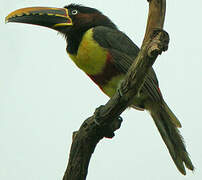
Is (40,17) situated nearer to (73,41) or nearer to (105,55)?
(73,41)

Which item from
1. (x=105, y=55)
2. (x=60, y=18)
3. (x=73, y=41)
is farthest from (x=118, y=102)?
(x=60, y=18)

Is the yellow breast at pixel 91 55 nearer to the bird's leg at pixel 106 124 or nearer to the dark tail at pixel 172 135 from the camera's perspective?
the bird's leg at pixel 106 124

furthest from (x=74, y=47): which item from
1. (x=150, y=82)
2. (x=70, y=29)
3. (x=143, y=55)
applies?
(x=143, y=55)

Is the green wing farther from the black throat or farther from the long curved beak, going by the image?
the long curved beak

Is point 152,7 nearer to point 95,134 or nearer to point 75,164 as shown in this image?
point 95,134

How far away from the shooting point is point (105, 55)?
682cm

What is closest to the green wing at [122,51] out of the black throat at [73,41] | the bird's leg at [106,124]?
the black throat at [73,41]

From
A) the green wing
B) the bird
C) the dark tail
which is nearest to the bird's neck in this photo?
the bird

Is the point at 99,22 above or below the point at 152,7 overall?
above

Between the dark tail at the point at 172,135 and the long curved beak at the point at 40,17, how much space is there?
2158 millimetres

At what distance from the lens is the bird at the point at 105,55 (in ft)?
22.3

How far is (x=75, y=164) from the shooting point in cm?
575

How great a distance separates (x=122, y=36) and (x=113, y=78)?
79 cm

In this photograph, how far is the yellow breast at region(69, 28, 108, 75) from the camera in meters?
6.82
